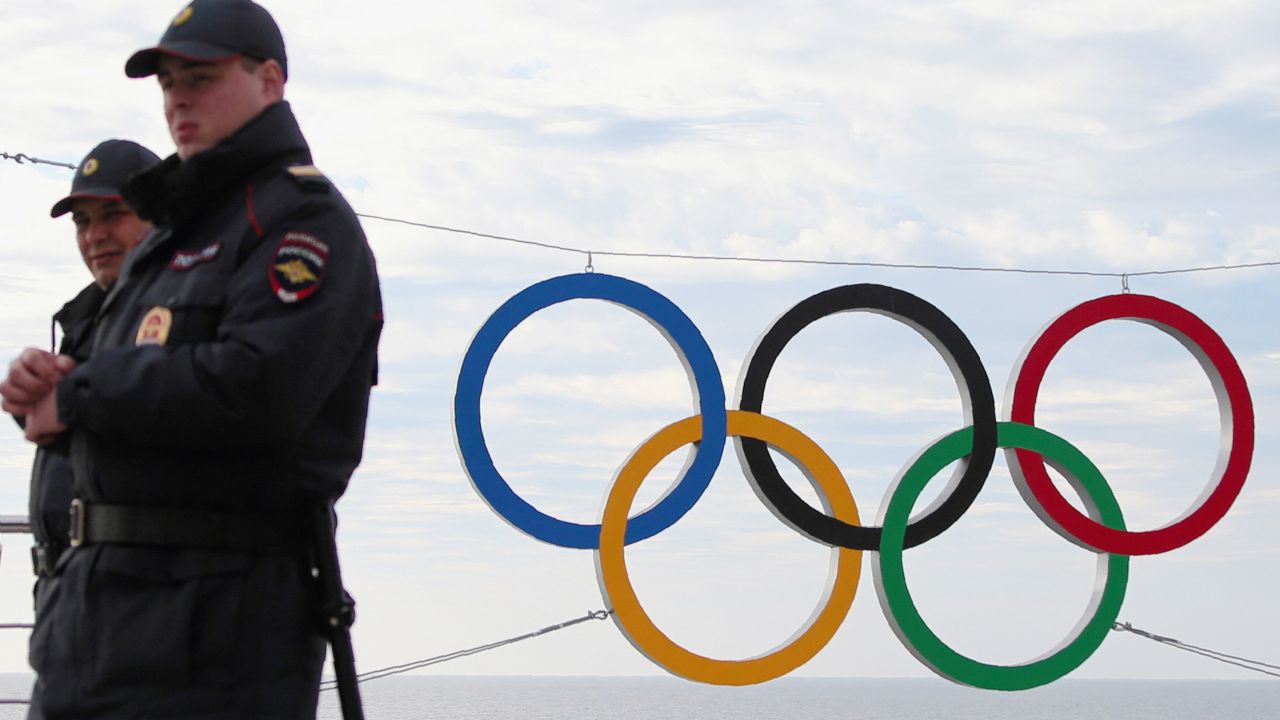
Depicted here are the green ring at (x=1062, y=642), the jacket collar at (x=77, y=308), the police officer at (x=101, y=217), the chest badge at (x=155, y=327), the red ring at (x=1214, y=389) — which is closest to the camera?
the chest badge at (x=155, y=327)

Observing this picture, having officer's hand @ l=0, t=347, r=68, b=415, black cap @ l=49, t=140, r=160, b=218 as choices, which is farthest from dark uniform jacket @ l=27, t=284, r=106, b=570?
black cap @ l=49, t=140, r=160, b=218

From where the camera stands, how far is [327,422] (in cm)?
218

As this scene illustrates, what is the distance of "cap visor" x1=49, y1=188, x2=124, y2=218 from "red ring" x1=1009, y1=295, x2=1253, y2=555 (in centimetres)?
510

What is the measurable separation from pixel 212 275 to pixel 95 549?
42 centimetres

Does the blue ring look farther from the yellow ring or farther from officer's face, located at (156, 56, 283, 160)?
officer's face, located at (156, 56, 283, 160)

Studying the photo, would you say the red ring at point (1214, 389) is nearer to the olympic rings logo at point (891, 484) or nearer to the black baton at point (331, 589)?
the olympic rings logo at point (891, 484)

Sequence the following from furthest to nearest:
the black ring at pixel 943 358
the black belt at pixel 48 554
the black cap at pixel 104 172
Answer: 1. the black ring at pixel 943 358
2. the black cap at pixel 104 172
3. the black belt at pixel 48 554

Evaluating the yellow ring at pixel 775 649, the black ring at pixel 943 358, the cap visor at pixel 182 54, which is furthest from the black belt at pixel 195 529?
the black ring at pixel 943 358

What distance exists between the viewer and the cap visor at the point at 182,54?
2.19m

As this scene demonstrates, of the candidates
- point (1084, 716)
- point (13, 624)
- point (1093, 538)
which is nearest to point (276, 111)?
point (13, 624)

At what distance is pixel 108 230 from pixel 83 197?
99 millimetres

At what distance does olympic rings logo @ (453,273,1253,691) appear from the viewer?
6.93m

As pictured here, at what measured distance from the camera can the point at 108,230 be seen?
367 centimetres

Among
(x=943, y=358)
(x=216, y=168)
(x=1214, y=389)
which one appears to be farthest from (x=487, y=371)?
(x=216, y=168)
